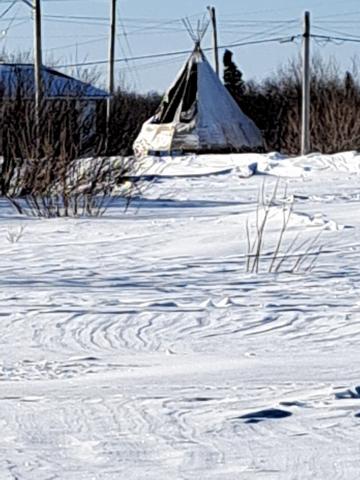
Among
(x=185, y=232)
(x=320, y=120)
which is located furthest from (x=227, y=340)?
(x=320, y=120)

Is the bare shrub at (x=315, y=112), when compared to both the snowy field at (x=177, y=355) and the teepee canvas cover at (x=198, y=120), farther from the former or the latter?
the snowy field at (x=177, y=355)

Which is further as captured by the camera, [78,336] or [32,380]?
[78,336]

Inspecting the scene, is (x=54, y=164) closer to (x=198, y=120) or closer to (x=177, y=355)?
(x=177, y=355)

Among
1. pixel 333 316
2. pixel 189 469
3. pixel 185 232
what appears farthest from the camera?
pixel 185 232

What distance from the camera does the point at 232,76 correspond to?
63.0 meters

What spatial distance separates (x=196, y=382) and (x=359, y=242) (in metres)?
6.92

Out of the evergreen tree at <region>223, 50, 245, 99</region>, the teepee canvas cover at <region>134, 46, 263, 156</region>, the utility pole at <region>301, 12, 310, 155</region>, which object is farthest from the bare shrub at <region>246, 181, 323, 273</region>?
the evergreen tree at <region>223, 50, 245, 99</region>

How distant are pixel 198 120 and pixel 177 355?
3395 cm

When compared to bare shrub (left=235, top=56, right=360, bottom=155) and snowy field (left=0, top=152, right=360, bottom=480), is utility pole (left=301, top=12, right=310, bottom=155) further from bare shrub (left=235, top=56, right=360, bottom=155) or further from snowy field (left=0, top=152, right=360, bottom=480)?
snowy field (left=0, top=152, right=360, bottom=480)

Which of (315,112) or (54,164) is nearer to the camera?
(54,164)

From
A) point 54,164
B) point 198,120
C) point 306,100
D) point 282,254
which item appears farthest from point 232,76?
point 282,254

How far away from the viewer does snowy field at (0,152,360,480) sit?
459 cm

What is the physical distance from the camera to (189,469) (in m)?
4.37

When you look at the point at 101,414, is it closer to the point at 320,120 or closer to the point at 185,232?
the point at 185,232
